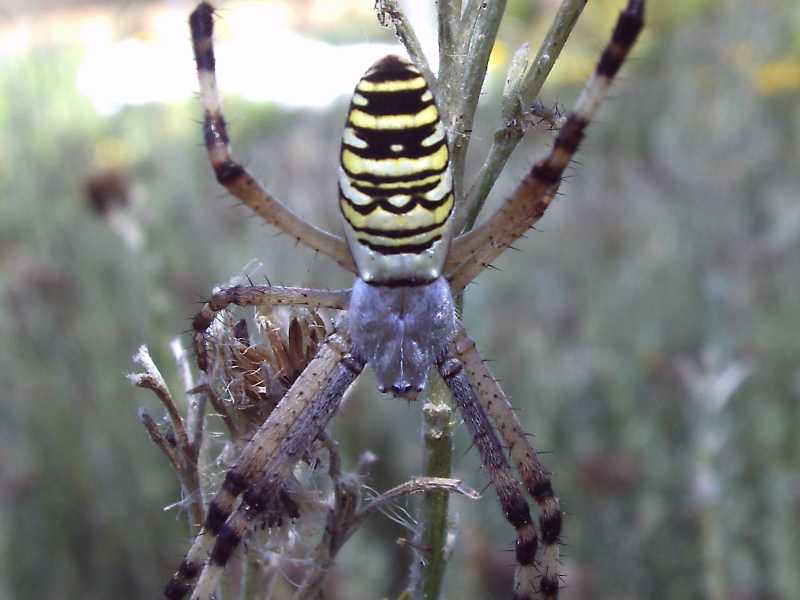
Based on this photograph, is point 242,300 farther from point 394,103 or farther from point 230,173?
point 394,103

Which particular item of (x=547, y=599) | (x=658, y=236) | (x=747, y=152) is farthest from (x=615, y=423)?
(x=547, y=599)

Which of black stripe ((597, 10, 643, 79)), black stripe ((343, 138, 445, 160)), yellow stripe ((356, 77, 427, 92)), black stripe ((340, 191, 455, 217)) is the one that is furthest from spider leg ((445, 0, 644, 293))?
yellow stripe ((356, 77, 427, 92))

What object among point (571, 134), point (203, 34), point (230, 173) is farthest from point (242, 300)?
point (571, 134)

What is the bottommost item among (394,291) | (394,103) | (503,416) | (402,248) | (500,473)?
(500,473)

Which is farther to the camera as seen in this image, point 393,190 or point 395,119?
point 393,190

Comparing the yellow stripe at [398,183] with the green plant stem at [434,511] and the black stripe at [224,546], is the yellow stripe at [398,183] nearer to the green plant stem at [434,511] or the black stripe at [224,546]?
the green plant stem at [434,511]

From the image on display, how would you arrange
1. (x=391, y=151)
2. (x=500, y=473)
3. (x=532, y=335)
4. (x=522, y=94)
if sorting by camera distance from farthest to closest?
(x=532, y=335), (x=500, y=473), (x=391, y=151), (x=522, y=94)
